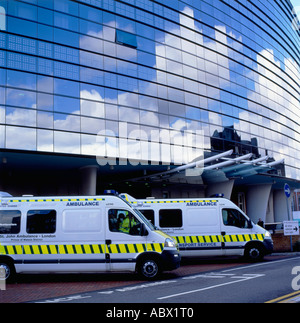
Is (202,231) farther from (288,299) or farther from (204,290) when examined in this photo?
(288,299)

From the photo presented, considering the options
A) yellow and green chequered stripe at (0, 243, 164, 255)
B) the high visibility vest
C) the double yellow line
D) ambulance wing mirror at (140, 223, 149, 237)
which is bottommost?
the double yellow line

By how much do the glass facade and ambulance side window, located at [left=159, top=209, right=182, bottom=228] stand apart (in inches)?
355

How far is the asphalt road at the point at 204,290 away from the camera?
751cm

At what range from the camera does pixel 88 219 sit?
11219 mm

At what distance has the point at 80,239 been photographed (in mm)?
11164

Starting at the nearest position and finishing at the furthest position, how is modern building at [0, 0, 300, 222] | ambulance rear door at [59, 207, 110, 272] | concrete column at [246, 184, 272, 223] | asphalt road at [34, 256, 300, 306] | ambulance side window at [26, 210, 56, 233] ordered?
1. asphalt road at [34, 256, 300, 306]
2. ambulance rear door at [59, 207, 110, 272]
3. ambulance side window at [26, 210, 56, 233]
4. modern building at [0, 0, 300, 222]
5. concrete column at [246, 184, 272, 223]

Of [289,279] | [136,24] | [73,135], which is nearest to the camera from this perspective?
[289,279]

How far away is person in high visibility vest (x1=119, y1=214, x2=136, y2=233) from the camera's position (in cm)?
1112

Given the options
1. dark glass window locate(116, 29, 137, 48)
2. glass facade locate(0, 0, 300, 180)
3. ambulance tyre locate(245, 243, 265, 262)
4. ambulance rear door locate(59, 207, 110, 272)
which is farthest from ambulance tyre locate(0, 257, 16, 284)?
dark glass window locate(116, 29, 137, 48)

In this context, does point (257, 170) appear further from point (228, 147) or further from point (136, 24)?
point (136, 24)

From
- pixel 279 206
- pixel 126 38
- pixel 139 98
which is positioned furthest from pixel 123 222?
pixel 279 206

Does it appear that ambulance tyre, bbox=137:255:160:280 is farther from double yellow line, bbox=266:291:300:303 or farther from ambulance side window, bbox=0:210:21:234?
double yellow line, bbox=266:291:300:303
